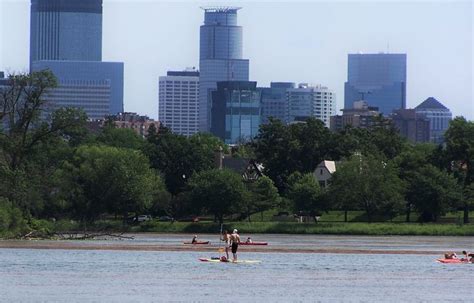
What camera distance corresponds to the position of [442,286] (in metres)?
67.9

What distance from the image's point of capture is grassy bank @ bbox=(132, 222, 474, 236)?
13238 cm

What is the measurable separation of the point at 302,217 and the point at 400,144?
142ft

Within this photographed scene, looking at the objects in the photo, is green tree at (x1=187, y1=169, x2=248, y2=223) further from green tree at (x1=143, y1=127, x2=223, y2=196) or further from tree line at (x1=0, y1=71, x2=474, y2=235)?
green tree at (x1=143, y1=127, x2=223, y2=196)

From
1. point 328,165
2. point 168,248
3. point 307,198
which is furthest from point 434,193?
point 168,248

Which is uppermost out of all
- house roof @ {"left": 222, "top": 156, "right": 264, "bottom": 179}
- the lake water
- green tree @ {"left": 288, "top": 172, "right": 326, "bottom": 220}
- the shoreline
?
house roof @ {"left": 222, "top": 156, "right": 264, "bottom": 179}

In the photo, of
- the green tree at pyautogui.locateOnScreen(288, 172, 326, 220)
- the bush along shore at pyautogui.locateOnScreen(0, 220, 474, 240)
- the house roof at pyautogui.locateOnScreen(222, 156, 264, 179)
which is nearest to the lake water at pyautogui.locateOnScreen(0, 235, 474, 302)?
the bush along shore at pyautogui.locateOnScreen(0, 220, 474, 240)

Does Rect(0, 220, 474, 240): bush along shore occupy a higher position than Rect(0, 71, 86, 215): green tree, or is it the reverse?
Rect(0, 71, 86, 215): green tree

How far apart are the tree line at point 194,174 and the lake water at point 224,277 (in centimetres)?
2264

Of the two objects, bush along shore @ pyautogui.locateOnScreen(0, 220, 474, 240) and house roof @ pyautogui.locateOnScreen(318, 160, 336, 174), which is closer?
bush along shore @ pyautogui.locateOnScreen(0, 220, 474, 240)

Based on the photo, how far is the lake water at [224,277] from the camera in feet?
198

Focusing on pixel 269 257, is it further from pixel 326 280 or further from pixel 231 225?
pixel 231 225

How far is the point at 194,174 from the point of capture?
500 feet

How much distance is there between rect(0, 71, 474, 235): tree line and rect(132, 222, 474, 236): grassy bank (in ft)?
12.1

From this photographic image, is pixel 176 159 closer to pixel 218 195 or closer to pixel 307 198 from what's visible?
pixel 307 198
